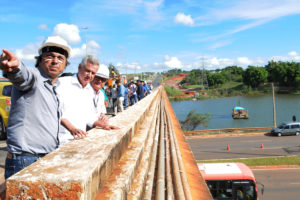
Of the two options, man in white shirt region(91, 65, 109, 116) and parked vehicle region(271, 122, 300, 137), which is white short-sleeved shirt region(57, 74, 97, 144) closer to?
man in white shirt region(91, 65, 109, 116)

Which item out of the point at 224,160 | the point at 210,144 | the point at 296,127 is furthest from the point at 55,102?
the point at 296,127

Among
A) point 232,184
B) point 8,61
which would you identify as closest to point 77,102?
point 8,61

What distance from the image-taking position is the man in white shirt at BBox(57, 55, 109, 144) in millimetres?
2501

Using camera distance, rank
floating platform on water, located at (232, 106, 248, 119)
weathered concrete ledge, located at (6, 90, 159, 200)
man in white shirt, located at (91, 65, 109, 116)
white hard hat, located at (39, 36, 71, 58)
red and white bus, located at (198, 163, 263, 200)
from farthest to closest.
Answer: floating platform on water, located at (232, 106, 248, 119) < red and white bus, located at (198, 163, 263, 200) < man in white shirt, located at (91, 65, 109, 116) < white hard hat, located at (39, 36, 71, 58) < weathered concrete ledge, located at (6, 90, 159, 200)

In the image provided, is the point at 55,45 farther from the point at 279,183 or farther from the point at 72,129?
the point at 279,183

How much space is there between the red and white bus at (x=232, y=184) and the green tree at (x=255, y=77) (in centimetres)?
9976

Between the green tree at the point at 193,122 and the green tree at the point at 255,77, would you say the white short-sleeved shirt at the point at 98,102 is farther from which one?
the green tree at the point at 255,77

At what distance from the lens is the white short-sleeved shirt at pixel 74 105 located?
2.57 metres

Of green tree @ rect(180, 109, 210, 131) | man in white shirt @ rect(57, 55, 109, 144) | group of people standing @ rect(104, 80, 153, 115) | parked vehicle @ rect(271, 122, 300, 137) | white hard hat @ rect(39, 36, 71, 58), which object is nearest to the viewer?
white hard hat @ rect(39, 36, 71, 58)

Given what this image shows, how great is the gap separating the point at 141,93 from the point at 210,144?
15.8 m

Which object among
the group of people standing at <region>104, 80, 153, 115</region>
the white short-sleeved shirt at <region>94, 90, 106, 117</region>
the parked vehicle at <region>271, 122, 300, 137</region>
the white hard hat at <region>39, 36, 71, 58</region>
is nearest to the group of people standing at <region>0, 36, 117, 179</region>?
the white hard hat at <region>39, 36, 71, 58</region>

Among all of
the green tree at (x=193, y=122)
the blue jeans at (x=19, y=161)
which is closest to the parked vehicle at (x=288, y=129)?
the green tree at (x=193, y=122)

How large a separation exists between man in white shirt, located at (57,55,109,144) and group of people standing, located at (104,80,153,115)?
22.7ft

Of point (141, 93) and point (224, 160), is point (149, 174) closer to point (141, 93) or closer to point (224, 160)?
point (141, 93)
